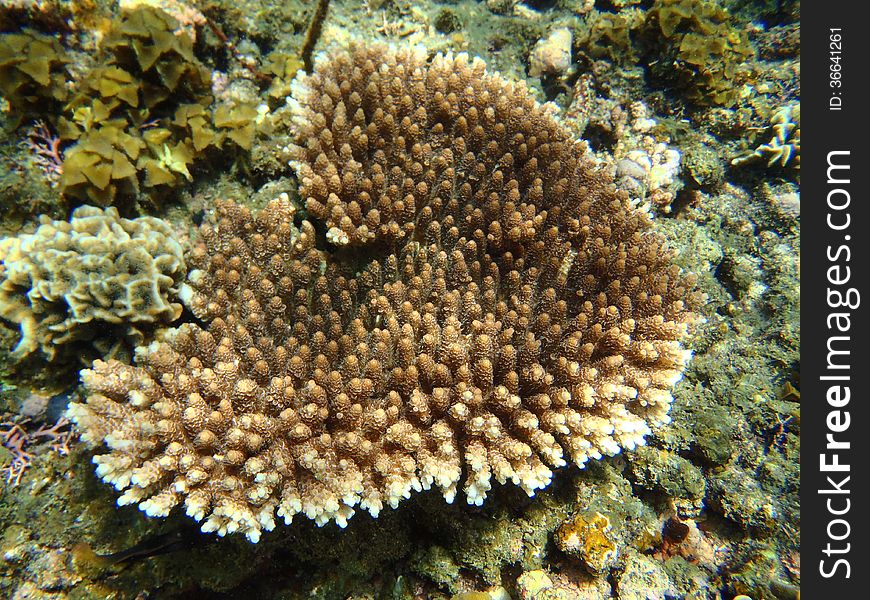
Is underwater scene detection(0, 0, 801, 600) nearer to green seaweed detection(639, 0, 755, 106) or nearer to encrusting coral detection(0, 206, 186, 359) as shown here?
encrusting coral detection(0, 206, 186, 359)

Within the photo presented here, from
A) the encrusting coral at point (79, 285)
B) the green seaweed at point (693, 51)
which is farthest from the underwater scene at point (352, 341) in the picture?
the green seaweed at point (693, 51)

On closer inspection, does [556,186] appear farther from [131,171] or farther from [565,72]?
[131,171]

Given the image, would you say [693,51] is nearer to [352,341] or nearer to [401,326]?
[401,326]

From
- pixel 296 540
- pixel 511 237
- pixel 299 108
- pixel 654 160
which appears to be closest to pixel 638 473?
pixel 511 237

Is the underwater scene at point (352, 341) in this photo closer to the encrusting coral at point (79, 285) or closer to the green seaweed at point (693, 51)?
the encrusting coral at point (79, 285)

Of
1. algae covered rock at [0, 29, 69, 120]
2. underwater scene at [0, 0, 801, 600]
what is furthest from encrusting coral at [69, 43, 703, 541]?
algae covered rock at [0, 29, 69, 120]
